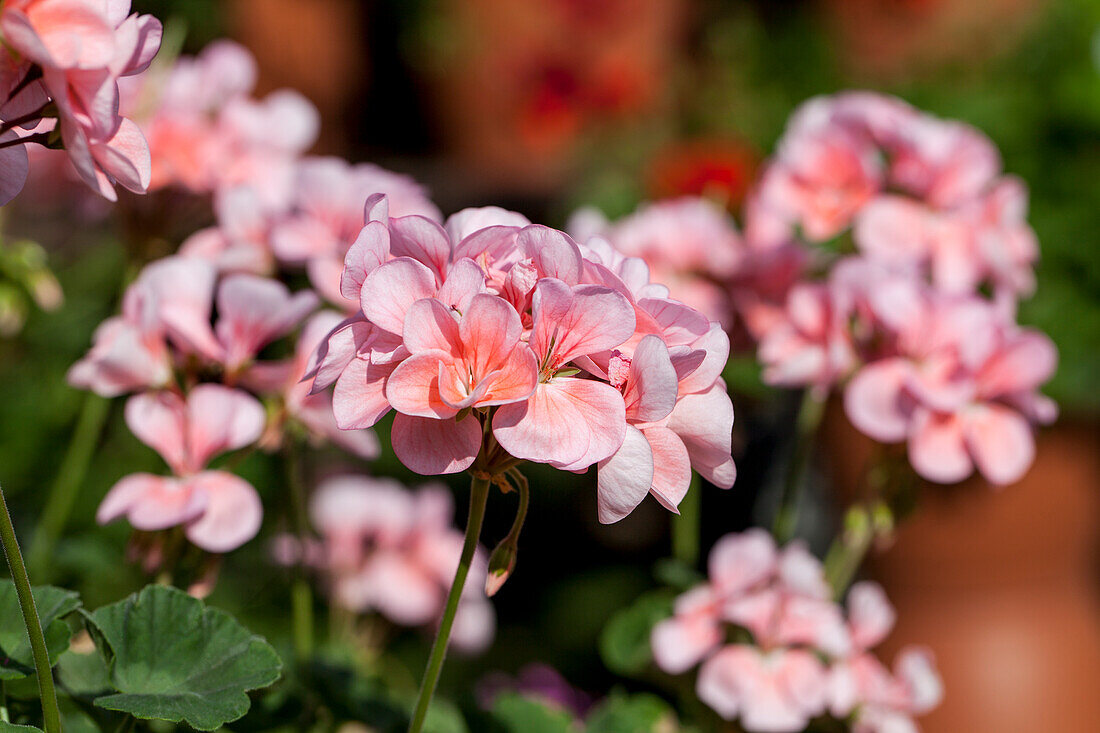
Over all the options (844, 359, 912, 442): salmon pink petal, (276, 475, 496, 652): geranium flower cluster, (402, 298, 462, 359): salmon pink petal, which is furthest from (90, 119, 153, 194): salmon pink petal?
(276, 475, 496, 652): geranium flower cluster

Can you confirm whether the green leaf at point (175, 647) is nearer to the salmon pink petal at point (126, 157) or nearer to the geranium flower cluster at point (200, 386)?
the geranium flower cluster at point (200, 386)

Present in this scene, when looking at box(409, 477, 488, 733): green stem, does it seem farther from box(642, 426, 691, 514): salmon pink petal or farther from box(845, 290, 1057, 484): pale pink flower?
box(845, 290, 1057, 484): pale pink flower

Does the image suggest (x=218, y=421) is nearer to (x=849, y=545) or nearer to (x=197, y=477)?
(x=197, y=477)

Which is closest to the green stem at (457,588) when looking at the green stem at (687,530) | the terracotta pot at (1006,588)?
the green stem at (687,530)

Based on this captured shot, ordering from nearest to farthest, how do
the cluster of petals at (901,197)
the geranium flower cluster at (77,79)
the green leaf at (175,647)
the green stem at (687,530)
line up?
the geranium flower cluster at (77,79)
the green leaf at (175,647)
the cluster of petals at (901,197)
the green stem at (687,530)

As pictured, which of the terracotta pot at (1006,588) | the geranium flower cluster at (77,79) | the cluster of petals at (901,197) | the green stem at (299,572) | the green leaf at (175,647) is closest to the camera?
the geranium flower cluster at (77,79)

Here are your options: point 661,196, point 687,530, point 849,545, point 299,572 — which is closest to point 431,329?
point 299,572

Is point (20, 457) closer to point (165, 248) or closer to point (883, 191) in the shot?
point (165, 248)
